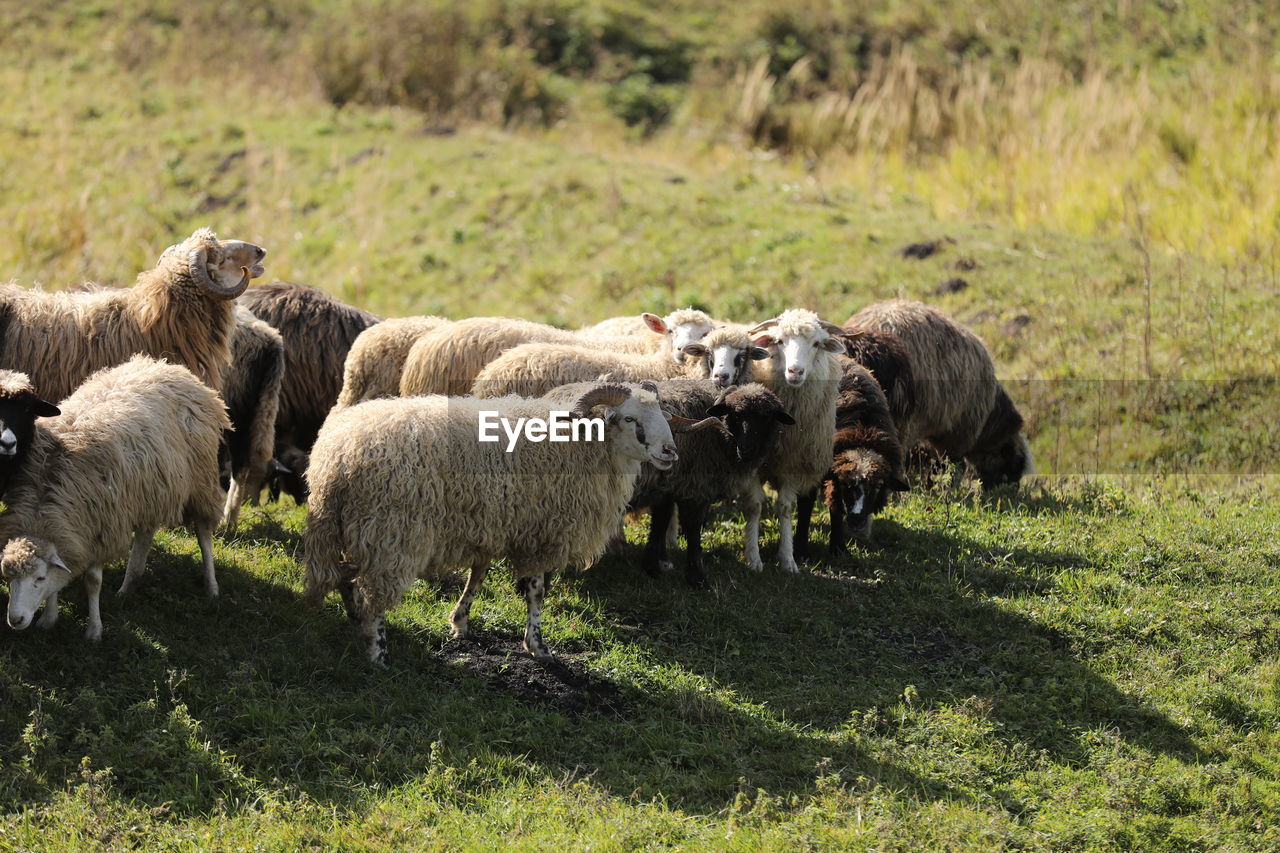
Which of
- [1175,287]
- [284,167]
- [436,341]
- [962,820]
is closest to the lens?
[962,820]

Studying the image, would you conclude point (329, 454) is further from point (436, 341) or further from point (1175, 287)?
point (1175, 287)

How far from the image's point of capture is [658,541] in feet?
31.1

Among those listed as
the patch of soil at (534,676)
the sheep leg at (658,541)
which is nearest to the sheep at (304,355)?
the sheep leg at (658,541)

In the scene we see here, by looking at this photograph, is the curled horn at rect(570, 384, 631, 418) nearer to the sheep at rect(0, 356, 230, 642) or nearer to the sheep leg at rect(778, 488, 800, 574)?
the sheep leg at rect(778, 488, 800, 574)

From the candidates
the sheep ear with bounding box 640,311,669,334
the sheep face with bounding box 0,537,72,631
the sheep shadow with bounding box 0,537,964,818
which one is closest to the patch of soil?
the sheep shadow with bounding box 0,537,964,818

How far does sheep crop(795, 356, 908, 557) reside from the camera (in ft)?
32.1

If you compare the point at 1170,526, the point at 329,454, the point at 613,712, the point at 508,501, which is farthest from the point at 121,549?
the point at 1170,526

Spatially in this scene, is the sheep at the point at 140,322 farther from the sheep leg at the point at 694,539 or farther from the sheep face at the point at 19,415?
the sheep leg at the point at 694,539

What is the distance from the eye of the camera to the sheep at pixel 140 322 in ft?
30.2

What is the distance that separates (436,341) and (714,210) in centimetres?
958

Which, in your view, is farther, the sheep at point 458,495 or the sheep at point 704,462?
the sheep at point 704,462

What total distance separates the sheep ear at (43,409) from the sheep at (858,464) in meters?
5.47

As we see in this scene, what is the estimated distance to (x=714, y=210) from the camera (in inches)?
744

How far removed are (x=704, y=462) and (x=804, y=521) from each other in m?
1.38
